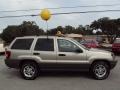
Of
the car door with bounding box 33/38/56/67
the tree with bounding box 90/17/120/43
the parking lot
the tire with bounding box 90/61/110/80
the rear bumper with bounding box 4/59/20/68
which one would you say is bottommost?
the parking lot

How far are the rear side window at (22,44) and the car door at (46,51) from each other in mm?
334

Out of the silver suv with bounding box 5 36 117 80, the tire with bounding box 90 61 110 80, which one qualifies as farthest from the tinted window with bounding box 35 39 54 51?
the tire with bounding box 90 61 110 80

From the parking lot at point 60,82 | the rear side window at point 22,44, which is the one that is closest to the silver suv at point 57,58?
the rear side window at point 22,44

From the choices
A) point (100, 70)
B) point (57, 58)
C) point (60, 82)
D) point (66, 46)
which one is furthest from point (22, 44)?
point (100, 70)

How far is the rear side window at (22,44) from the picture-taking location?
10.9 meters

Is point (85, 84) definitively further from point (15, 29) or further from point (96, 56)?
point (15, 29)

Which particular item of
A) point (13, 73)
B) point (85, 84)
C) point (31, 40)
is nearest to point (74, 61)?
point (85, 84)

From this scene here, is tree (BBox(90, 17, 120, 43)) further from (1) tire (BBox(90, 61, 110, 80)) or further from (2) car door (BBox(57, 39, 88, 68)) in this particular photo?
(2) car door (BBox(57, 39, 88, 68))

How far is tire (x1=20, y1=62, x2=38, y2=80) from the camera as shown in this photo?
10734 millimetres

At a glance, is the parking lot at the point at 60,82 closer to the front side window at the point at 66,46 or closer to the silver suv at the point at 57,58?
the silver suv at the point at 57,58

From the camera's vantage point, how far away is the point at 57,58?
417 inches

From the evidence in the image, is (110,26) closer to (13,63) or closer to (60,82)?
(13,63)

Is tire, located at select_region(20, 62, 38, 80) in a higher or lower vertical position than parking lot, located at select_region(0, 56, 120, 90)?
higher

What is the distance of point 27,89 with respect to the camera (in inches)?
350
